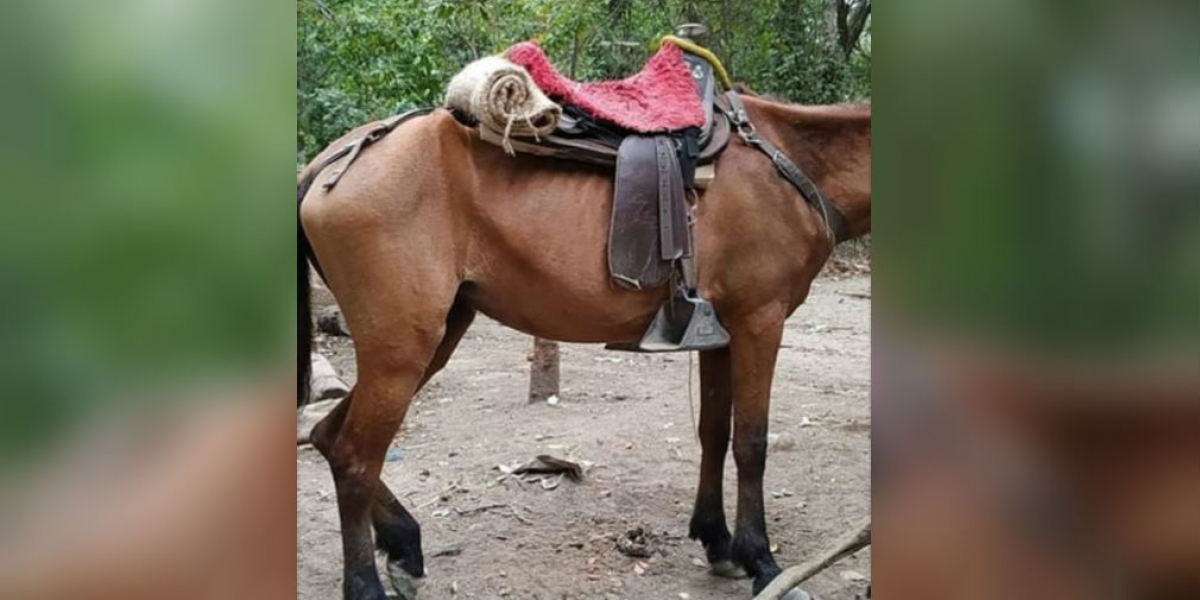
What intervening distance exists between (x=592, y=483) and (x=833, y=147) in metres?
1.92

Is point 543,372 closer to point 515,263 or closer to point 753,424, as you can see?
point 753,424

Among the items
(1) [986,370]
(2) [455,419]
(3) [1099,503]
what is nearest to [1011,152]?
(1) [986,370]

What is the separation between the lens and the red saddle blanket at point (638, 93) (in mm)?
2967

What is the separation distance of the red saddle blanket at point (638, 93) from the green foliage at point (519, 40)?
1.08 meters

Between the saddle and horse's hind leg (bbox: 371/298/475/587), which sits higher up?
the saddle

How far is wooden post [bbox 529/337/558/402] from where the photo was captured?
5742 millimetres

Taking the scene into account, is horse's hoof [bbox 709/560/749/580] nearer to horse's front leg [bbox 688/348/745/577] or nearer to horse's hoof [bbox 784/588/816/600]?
horse's front leg [bbox 688/348/745/577]

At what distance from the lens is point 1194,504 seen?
2.10ft

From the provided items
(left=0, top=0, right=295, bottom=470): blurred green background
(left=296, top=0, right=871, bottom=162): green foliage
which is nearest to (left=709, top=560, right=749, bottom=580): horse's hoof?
(left=296, top=0, right=871, bottom=162): green foliage

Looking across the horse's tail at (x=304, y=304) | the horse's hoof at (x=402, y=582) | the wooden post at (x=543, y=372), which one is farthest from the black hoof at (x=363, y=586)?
the wooden post at (x=543, y=372)

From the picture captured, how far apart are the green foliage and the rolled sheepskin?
3.30 ft

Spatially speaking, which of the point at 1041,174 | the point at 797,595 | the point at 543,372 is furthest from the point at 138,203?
the point at 543,372

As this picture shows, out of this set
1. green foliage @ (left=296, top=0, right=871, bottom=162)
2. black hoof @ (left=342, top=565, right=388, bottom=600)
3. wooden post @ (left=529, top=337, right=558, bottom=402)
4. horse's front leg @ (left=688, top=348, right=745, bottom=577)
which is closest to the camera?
black hoof @ (left=342, top=565, right=388, bottom=600)

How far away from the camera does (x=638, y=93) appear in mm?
3191
